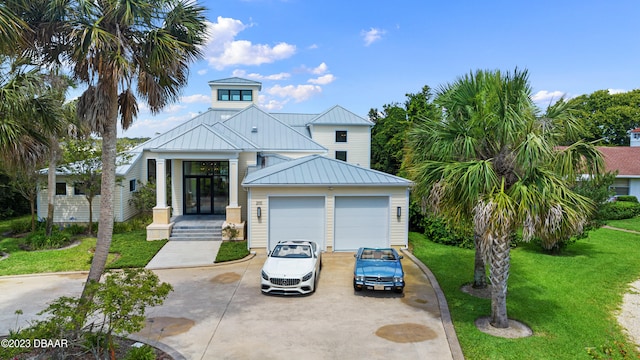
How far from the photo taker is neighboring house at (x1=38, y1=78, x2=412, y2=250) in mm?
16969

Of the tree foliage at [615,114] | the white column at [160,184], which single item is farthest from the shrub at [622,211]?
the white column at [160,184]

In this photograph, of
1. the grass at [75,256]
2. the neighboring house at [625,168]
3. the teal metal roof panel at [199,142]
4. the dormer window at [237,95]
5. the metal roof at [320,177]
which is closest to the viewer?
the grass at [75,256]

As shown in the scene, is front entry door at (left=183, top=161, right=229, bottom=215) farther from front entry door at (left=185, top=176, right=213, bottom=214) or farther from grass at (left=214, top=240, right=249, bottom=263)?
grass at (left=214, top=240, right=249, bottom=263)

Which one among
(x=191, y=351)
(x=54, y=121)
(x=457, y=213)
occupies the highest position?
(x=54, y=121)

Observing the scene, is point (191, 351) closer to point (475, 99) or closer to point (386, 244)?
point (475, 99)

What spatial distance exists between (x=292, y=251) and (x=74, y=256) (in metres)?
9.44

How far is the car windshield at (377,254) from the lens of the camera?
1283cm

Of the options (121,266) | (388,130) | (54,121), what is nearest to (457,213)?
(54,121)

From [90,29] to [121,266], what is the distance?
9.21 metres

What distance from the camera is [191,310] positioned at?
35.0 ft

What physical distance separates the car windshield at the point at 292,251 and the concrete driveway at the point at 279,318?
3.71 ft

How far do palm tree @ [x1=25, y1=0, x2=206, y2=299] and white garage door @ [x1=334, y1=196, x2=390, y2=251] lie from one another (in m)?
9.61

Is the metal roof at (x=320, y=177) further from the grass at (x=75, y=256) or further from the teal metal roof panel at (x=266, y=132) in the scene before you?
the teal metal roof panel at (x=266, y=132)

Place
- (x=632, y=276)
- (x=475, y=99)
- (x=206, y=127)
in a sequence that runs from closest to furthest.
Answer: (x=475, y=99) < (x=632, y=276) < (x=206, y=127)
